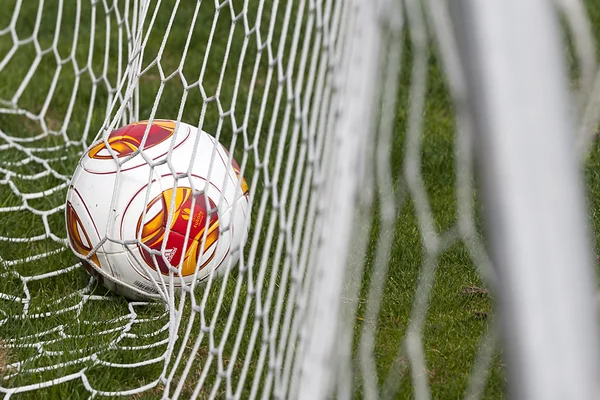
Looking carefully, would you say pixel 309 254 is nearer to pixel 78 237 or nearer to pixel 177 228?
pixel 177 228

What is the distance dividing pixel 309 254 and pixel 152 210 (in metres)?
0.44

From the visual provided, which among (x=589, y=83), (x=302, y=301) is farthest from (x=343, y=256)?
(x=589, y=83)

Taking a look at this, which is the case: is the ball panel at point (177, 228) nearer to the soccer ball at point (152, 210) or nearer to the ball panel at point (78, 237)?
the soccer ball at point (152, 210)

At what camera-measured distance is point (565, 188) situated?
84 centimetres

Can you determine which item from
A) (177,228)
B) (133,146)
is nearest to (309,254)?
(177,228)

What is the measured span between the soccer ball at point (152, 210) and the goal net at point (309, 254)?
5cm

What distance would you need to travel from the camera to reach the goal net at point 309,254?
1430mm

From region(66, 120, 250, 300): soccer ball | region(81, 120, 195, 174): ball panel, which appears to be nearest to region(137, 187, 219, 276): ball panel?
region(66, 120, 250, 300): soccer ball

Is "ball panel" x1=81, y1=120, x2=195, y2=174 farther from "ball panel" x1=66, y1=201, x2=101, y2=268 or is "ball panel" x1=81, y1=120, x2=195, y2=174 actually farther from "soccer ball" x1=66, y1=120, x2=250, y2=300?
"ball panel" x1=66, y1=201, x2=101, y2=268

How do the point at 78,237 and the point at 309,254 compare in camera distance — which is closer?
the point at 309,254

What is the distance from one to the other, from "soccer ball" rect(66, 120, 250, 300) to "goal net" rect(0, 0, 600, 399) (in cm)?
5

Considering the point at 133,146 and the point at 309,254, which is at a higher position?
the point at 133,146

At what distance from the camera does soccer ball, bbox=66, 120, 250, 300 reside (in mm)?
2242

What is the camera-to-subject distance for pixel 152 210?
2.25 m
